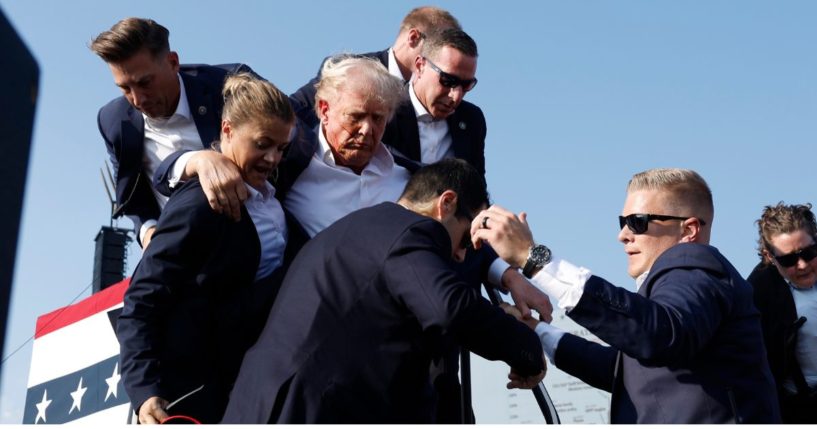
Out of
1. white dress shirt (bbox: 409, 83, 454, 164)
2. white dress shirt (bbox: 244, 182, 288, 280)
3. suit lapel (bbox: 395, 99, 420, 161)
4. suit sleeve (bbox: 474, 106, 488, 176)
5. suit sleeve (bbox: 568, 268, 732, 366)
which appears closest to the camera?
suit sleeve (bbox: 568, 268, 732, 366)

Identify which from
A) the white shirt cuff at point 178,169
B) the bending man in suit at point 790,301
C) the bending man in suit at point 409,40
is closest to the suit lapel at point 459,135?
the bending man in suit at point 409,40

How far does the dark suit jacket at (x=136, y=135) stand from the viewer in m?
3.79

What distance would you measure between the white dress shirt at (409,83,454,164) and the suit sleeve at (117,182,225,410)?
4.88 feet

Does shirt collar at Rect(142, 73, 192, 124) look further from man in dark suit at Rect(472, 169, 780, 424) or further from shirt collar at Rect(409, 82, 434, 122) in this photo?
man in dark suit at Rect(472, 169, 780, 424)

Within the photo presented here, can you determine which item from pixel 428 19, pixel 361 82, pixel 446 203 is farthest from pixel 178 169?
pixel 428 19

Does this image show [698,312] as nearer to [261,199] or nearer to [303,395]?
[303,395]

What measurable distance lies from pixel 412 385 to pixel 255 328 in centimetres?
63

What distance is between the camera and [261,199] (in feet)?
11.0

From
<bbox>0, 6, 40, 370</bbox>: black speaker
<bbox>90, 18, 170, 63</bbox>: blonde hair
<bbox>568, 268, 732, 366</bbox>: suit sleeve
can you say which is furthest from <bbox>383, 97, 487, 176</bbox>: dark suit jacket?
<bbox>0, 6, 40, 370</bbox>: black speaker

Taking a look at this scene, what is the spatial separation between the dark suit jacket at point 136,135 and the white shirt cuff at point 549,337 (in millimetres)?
1517

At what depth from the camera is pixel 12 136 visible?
0.70 m

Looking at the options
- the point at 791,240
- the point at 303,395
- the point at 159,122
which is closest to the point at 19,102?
the point at 303,395

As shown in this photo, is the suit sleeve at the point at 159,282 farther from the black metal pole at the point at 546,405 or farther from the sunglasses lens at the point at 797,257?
the sunglasses lens at the point at 797,257

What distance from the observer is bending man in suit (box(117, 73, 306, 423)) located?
2.97 m
